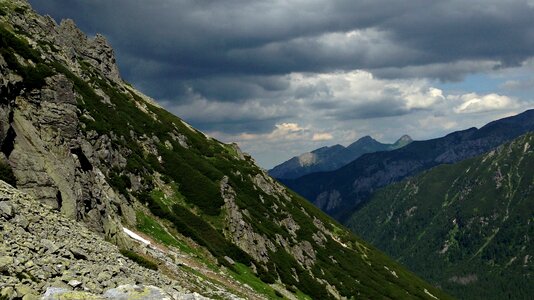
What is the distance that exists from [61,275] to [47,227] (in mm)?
5769

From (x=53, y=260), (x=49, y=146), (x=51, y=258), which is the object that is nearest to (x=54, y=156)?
(x=49, y=146)

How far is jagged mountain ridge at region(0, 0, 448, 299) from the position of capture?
4453 cm

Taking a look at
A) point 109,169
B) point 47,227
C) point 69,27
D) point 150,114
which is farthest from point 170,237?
point 69,27

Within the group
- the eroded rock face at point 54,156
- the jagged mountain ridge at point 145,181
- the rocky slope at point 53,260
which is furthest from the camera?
the jagged mountain ridge at point 145,181

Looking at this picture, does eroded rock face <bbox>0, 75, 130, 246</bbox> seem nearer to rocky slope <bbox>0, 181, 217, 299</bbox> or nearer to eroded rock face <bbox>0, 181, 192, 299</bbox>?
rocky slope <bbox>0, 181, 217, 299</bbox>

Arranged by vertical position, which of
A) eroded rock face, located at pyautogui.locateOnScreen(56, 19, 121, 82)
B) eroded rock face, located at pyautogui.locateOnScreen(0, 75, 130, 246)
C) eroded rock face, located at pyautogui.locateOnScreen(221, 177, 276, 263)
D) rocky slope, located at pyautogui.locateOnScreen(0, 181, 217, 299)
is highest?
eroded rock face, located at pyautogui.locateOnScreen(56, 19, 121, 82)

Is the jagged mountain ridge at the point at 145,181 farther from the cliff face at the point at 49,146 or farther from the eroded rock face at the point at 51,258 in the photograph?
the eroded rock face at the point at 51,258

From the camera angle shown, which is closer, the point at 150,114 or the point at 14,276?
the point at 14,276

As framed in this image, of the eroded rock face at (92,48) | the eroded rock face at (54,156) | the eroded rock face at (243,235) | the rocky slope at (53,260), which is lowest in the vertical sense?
the eroded rock face at (243,235)

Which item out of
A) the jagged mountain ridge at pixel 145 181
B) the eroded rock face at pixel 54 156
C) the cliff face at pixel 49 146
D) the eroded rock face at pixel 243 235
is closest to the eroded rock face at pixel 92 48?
the jagged mountain ridge at pixel 145 181

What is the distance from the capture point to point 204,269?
61.8 meters

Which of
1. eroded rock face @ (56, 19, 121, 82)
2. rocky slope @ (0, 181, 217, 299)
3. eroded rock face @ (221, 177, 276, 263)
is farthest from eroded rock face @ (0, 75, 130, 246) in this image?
eroded rock face @ (56, 19, 121, 82)

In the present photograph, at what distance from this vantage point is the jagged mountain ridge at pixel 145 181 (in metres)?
44.5

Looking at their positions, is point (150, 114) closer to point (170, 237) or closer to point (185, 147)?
point (185, 147)
